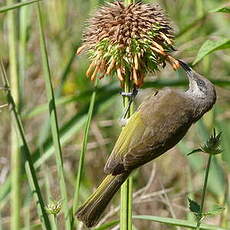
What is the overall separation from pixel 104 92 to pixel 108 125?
1.19m

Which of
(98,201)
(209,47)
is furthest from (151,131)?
(209,47)

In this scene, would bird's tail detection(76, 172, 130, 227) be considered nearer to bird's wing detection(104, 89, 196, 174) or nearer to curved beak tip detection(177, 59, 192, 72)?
bird's wing detection(104, 89, 196, 174)

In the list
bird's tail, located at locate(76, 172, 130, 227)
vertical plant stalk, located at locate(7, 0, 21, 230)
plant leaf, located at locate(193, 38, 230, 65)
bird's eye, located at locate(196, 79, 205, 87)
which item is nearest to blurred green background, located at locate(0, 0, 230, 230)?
vertical plant stalk, located at locate(7, 0, 21, 230)

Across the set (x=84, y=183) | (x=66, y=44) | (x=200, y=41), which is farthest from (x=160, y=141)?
(x=66, y=44)

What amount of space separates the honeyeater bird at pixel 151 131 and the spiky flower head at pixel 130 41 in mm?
298

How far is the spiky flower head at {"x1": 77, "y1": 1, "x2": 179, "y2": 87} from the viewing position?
176 centimetres

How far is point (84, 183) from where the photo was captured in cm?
396

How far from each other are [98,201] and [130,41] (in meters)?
Answer: 0.51

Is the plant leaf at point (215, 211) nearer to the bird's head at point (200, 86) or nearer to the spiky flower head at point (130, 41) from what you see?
the spiky flower head at point (130, 41)

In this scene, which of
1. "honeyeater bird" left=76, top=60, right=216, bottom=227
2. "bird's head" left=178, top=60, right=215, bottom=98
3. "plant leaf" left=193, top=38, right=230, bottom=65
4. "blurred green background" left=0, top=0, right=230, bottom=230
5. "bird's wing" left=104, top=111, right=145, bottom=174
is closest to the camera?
"plant leaf" left=193, top=38, right=230, bottom=65

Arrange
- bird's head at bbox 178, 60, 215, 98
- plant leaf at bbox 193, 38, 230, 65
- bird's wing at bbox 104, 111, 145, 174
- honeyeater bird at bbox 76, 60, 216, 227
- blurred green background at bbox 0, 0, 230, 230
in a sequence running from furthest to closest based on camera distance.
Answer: blurred green background at bbox 0, 0, 230, 230, bird's head at bbox 178, 60, 215, 98, bird's wing at bbox 104, 111, 145, 174, honeyeater bird at bbox 76, 60, 216, 227, plant leaf at bbox 193, 38, 230, 65

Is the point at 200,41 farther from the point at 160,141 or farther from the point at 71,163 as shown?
the point at 160,141

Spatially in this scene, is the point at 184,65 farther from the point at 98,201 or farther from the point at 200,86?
the point at 98,201

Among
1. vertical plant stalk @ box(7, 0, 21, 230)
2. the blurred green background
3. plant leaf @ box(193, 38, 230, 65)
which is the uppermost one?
plant leaf @ box(193, 38, 230, 65)
